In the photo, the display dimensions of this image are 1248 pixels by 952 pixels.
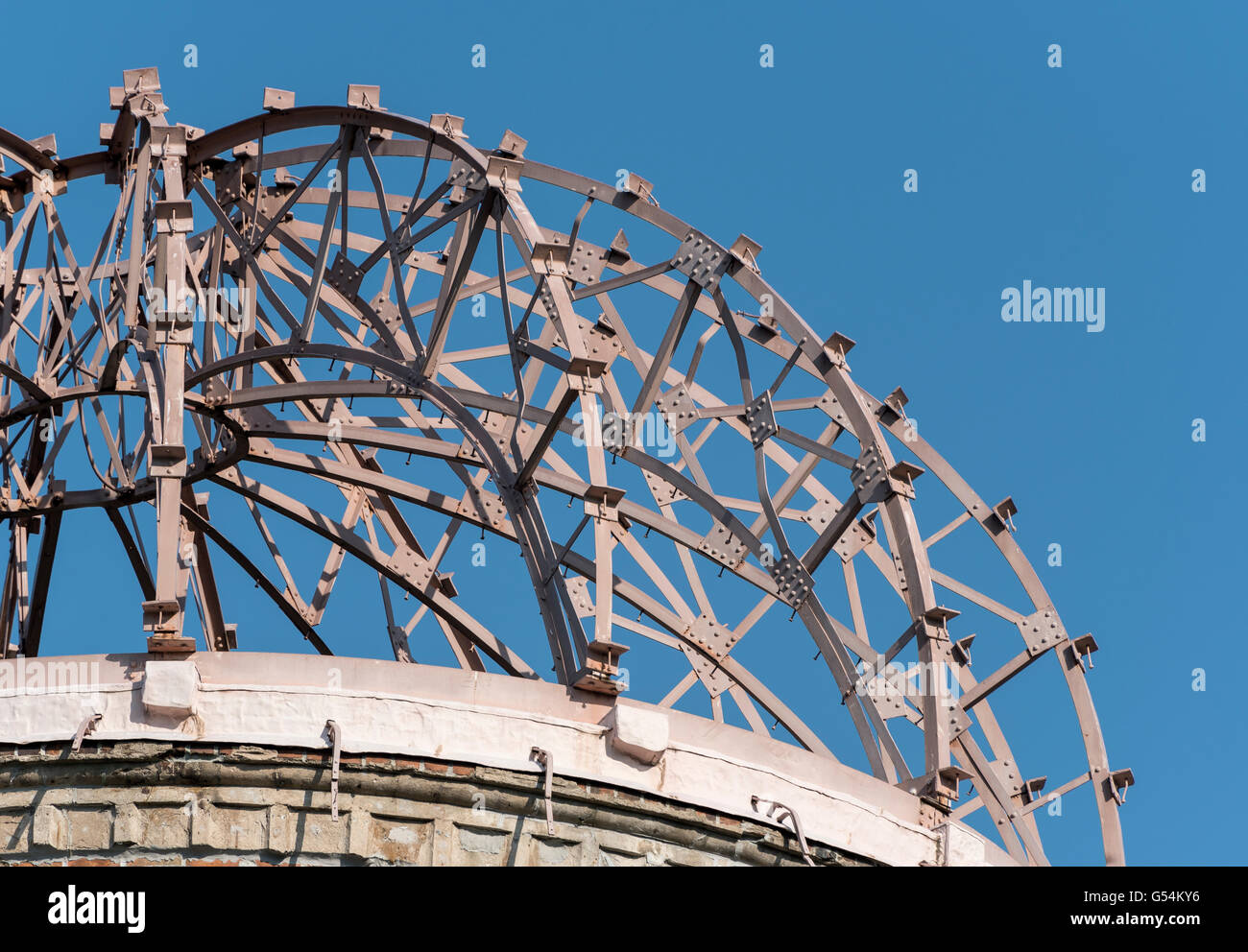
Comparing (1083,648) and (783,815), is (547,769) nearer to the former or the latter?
(783,815)

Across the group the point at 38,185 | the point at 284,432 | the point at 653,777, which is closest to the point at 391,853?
the point at 653,777

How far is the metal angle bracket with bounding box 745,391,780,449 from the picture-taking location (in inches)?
1018

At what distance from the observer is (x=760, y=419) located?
2606 centimetres

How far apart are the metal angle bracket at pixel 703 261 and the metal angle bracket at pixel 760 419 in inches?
65.1

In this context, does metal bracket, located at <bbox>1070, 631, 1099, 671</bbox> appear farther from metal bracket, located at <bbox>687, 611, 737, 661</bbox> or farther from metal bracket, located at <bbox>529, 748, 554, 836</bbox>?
metal bracket, located at <bbox>529, 748, 554, 836</bbox>

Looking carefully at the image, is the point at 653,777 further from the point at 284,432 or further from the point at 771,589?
the point at 284,432

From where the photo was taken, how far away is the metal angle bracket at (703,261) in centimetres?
2589

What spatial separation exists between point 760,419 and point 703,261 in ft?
7.37

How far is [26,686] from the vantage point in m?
19.4

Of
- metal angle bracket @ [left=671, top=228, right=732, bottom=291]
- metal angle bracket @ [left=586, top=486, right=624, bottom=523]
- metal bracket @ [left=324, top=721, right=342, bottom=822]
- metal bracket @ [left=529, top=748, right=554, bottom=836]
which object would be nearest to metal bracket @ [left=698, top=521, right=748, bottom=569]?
metal angle bracket @ [left=671, top=228, right=732, bottom=291]

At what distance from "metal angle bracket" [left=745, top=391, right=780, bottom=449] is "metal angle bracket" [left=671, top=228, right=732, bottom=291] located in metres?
1.65

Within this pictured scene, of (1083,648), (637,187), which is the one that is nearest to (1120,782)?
(1083,648)
